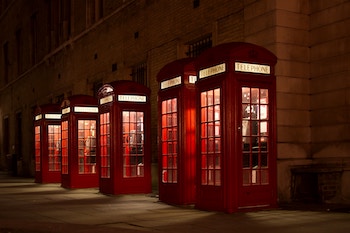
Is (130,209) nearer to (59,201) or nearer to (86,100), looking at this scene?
(59,201)

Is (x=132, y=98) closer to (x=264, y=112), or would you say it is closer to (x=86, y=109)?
(x=86, y=109)

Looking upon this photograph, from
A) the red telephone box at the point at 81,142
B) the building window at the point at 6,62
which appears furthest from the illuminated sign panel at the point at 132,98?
the building window at the point at 6,62

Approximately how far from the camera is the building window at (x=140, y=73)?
19.3 m

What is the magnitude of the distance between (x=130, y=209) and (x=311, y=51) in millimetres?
5460

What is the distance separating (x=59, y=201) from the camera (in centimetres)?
1405

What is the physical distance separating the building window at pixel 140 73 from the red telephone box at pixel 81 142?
2.03 metres

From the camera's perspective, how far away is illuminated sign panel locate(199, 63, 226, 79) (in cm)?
1060

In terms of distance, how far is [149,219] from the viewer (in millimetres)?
10117

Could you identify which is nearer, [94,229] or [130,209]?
[94,229]

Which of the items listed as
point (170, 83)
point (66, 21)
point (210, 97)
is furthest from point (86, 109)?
point (66, 21)

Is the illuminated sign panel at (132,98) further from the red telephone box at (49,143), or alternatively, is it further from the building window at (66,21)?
the building window at (66,21)

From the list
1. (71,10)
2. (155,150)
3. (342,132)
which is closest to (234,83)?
(342,132)

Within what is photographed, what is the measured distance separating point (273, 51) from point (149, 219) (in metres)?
4.84

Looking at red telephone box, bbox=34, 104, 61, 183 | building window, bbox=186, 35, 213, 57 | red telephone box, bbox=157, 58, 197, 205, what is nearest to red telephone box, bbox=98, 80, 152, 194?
building window, bbox=186, 35, 213, 57
